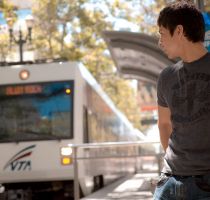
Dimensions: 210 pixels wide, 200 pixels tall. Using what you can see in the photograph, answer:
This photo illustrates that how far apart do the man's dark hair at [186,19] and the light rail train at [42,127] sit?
9043mm

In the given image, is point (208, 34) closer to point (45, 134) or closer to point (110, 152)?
point (45, 134)

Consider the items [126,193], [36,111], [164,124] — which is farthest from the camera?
[36,111]

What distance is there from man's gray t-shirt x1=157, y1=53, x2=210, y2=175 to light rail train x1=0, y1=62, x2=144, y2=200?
9.00m

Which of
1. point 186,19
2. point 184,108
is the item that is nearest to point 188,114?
point 184,108

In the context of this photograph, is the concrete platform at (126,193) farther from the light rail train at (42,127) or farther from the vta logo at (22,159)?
the vta logo at (22,159)

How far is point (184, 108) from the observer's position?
2.70m

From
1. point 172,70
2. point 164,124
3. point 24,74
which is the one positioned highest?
point 24,74

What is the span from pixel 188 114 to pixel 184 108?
0.12 feet

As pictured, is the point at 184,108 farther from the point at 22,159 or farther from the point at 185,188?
the point at 22,159

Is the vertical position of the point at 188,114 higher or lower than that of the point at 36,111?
lower

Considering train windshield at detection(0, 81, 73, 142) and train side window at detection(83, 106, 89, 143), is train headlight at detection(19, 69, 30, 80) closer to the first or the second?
train windshield at detection(0, 81, 73, 142)

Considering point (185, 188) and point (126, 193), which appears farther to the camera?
point (126, 193)

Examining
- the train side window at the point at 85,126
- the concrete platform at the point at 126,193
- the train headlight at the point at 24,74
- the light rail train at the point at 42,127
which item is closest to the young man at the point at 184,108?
the concrete platform at the point at 126,193

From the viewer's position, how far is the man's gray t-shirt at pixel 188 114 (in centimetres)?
261
